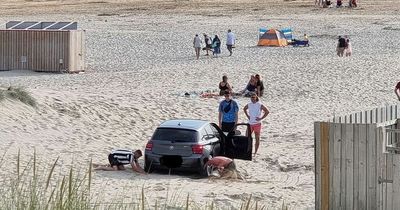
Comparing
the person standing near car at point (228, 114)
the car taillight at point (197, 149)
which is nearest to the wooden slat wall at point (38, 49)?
the person standing near car at point (228, 114)

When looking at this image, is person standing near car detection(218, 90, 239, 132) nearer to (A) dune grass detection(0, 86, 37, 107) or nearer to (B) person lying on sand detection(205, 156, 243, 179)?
(B) person lying on sand detection(205, 156, 243, 179)

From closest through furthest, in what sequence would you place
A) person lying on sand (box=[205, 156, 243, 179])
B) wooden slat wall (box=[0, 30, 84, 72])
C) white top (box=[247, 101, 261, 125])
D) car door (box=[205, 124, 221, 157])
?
person lying on sand (box=[205, 156, 243, 179]), car door (box=[205, 124, 221, 157]), white top (box=[247, 101, 261, 125]), wooden slat wall (box=[0, 30, 84, 72])

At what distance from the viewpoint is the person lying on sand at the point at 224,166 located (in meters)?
14.8

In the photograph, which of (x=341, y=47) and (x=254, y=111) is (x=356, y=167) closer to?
(x=254, y=111)

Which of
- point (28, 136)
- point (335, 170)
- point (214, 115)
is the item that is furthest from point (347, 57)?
point (335, 170)

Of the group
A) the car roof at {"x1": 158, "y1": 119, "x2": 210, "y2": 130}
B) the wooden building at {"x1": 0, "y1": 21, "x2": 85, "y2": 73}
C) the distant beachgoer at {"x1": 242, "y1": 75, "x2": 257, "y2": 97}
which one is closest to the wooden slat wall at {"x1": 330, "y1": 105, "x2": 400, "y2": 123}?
the car roof at {"x1": 158, "y1": 119, "x2": 210, "y2": 130}

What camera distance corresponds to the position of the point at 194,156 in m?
14.6

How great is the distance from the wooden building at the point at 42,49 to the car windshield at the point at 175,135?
52.9 ft

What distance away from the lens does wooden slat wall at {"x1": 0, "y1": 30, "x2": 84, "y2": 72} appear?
101ft

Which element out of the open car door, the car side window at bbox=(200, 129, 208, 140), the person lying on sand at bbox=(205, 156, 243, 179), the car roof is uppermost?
the car roof

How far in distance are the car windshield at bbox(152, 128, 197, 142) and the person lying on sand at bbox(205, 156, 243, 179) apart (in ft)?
1.43

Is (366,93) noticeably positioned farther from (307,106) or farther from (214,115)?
(214,115)

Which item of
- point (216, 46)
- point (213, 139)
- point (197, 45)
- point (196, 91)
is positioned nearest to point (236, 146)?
point (213, 139)

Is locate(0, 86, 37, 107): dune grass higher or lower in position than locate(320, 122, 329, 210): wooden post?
higher
